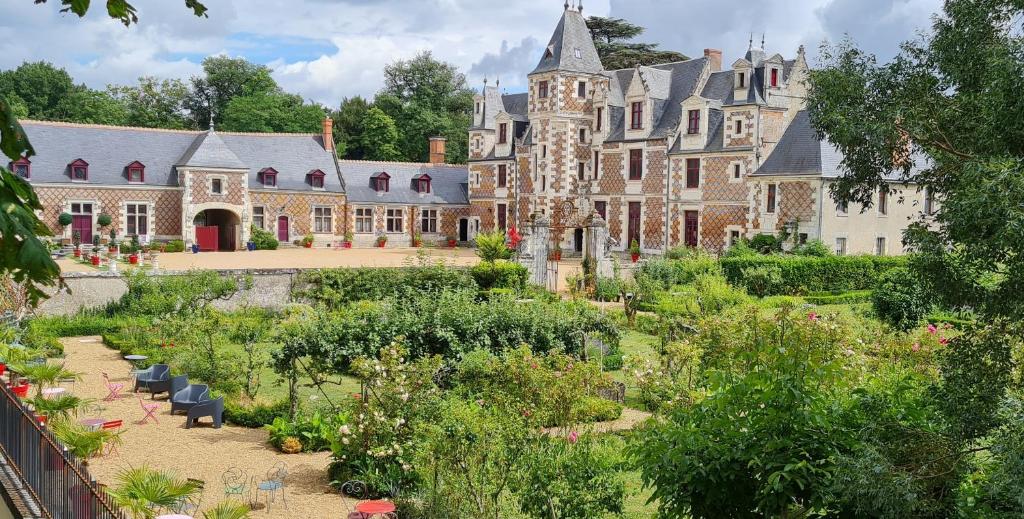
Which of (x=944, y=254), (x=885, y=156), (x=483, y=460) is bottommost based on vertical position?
(x=483, y=460)

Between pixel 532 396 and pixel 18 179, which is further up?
pixel 18 179

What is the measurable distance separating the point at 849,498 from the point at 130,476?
5709 millimetres

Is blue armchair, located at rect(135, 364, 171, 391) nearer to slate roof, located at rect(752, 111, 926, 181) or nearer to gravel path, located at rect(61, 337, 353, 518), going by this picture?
gravel path, located at rect(61, 337, 353, 518)

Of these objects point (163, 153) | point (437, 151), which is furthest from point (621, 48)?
point (163, 153)

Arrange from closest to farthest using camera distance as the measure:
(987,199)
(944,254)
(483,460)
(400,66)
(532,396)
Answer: (987,199), (944,254), (483,460), (532,396), (400,66)

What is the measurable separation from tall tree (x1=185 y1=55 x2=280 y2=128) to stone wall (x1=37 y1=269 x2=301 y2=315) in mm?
37747

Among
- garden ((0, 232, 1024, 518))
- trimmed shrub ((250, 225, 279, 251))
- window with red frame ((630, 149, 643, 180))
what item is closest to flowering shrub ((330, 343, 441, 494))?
garden ((0, 232, 1024, 518))

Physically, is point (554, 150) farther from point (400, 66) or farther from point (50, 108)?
point (50, 108)

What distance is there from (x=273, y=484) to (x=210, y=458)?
2038 millimetres

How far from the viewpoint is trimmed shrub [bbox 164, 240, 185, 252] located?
35.9 metres

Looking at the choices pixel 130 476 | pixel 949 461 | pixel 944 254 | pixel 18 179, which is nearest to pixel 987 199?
pixel 944 254

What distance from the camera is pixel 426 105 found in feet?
192

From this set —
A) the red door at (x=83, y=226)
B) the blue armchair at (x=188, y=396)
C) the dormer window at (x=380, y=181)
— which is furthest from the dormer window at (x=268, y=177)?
the blue armchair at (x=188, y=396)

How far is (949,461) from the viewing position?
5387 mm
